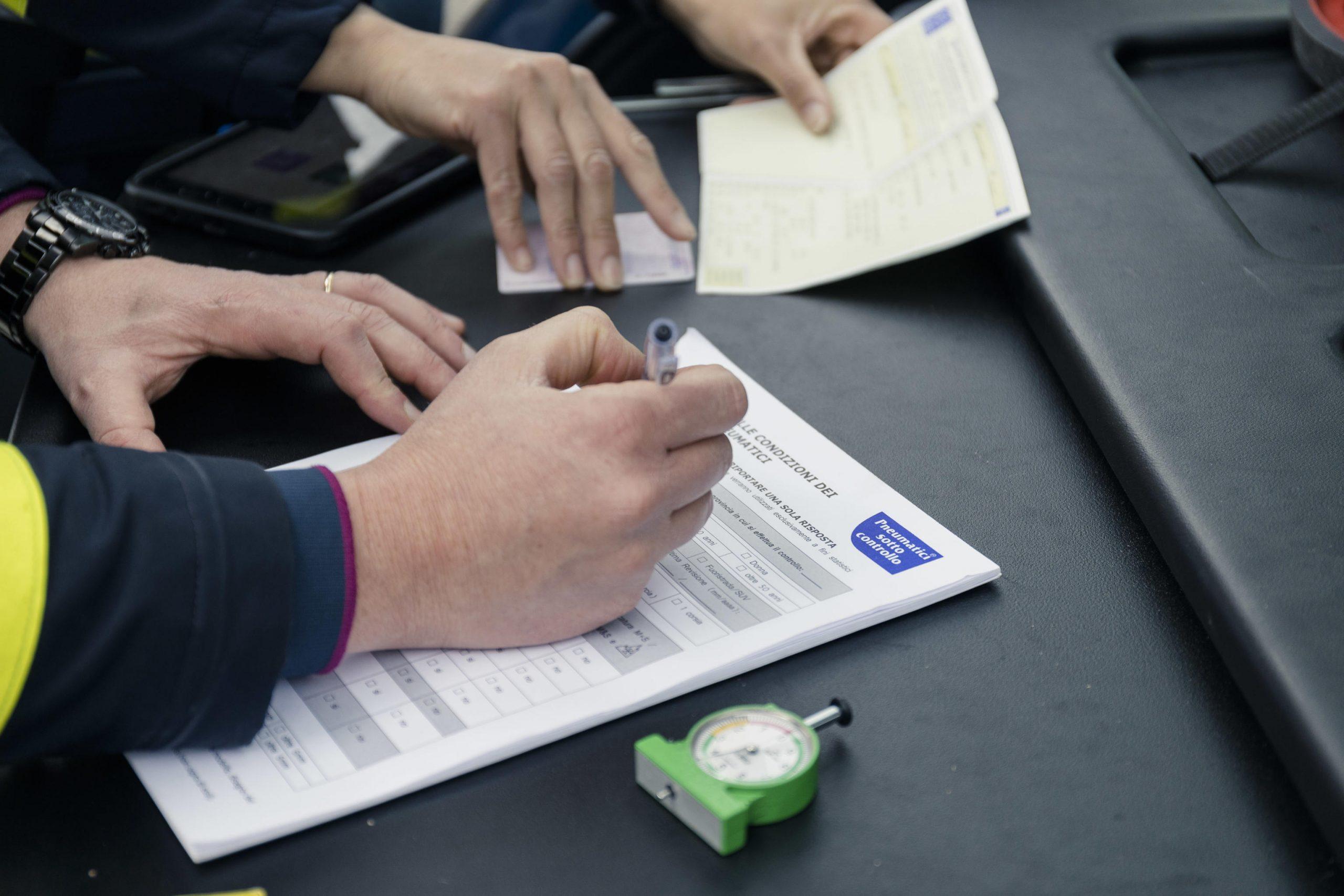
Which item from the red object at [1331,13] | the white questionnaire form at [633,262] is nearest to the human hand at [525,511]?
the white questionnaire form at [633,262]

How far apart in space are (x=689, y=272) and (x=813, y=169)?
0.64 feet

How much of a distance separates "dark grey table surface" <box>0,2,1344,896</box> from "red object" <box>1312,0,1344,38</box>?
53cm

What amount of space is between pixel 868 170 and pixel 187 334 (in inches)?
24.4

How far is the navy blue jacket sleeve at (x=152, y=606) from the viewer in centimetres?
50

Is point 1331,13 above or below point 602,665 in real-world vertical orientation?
above

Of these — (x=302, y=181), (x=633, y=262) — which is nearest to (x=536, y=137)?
(x=633, y=262)

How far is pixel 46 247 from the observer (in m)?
0.81

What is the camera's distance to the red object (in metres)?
0.99

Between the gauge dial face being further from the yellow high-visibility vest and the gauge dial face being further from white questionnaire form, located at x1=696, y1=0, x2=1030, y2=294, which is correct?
white questionnaire form, located at x1=696, y1=0, x2=1030, y2=294

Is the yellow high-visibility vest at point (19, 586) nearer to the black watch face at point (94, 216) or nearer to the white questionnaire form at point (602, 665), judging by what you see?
the white questionnaire form at point (602, 665)

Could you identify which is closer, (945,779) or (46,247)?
(945,779)


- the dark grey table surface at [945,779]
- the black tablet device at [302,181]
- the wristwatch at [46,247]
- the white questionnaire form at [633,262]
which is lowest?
the dark grey table surface at [945,779]

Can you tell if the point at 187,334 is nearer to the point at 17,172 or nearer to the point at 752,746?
the point at 17,172

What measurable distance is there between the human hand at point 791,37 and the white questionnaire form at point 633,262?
230mm
